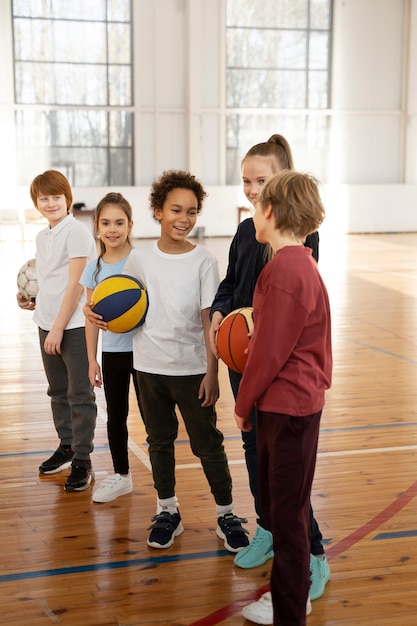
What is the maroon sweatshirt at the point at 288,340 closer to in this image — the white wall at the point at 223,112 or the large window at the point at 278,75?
the white wall at the point at 223,112

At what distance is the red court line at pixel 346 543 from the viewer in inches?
103

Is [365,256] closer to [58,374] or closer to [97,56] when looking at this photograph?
[97,56]

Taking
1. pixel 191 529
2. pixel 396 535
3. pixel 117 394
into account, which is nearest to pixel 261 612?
pixel 191 529

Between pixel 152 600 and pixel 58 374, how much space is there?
148cm

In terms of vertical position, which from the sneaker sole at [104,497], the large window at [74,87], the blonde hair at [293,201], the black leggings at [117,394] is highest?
the large window at [74,87]

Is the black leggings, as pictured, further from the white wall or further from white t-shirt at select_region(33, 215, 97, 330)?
the white wall

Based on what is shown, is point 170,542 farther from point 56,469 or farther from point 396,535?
point 56,469

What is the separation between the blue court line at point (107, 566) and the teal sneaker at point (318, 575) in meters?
0.39

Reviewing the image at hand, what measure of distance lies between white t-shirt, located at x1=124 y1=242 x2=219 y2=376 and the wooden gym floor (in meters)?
0.69

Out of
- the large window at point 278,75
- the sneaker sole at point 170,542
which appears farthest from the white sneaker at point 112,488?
the large window at point 278,75

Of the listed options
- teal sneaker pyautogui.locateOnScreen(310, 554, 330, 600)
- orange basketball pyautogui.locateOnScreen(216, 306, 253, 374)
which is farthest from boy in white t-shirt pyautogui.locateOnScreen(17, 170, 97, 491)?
teal sneaker pyautogui.locateOnScreen(310, 554, 330, 600)

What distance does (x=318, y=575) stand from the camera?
279 cm

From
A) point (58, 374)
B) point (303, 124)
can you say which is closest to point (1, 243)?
point (303, 124)

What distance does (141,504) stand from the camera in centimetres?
359
